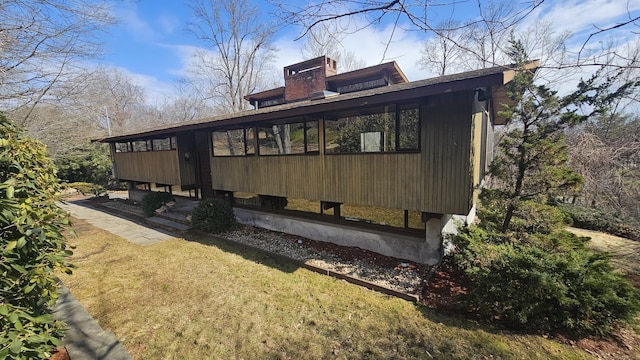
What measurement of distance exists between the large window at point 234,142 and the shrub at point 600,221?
12.6m

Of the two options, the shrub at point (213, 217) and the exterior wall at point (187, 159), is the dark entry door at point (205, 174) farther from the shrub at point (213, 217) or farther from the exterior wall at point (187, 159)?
the shrub at point (213, 217)

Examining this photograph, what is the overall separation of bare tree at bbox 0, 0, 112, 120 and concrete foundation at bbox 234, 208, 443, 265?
7.09 metres

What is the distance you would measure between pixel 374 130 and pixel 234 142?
549cm

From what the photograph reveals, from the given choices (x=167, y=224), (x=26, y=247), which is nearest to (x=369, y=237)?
(x=26, y=247)

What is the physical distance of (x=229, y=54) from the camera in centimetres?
2283

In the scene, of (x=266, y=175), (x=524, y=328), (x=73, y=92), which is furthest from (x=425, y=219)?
(x=73, y=92)

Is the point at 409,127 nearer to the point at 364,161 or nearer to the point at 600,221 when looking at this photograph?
the point at 364,161

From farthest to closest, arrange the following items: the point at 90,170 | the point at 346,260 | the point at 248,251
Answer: the point at 90,170
the point at 248,251
the point at 346,260

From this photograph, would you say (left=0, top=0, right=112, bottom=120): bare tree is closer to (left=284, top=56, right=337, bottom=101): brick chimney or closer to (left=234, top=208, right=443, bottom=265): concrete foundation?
(left=234, top=208, right=443, bottom=265): concrete foundation

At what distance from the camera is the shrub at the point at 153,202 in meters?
11.3

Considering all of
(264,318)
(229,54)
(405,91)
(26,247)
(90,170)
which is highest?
(229,54)

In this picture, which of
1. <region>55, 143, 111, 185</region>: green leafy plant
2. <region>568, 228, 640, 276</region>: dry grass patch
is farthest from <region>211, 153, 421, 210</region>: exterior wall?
<region>55, 143, 111, 185</region>: green leafy plant

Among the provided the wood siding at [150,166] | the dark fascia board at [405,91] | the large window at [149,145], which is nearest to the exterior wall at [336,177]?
the dark fascia board at [405,91]

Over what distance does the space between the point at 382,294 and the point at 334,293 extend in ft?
3.23
